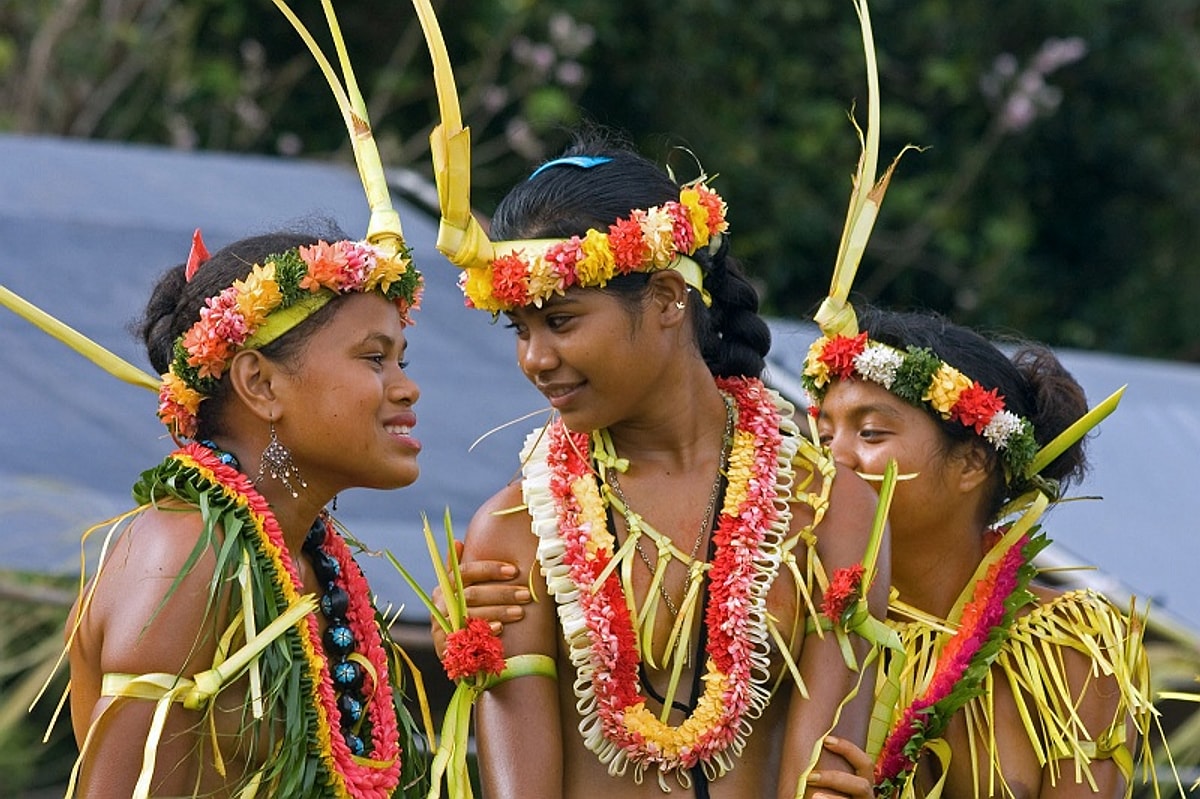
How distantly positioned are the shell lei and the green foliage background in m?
5.23

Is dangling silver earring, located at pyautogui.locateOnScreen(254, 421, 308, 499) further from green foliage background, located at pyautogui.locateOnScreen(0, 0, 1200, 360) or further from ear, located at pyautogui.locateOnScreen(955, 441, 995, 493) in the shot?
green foliage background, located at pyautogui.locateOnScreen(0, 0, 1200, 360)

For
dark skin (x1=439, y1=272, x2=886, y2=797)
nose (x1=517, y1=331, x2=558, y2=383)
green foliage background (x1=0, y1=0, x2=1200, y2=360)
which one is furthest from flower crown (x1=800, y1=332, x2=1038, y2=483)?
green foliage background (x1=0, y1=0, x2=1200, y2=360)

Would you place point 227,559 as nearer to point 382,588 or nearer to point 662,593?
point 662,593

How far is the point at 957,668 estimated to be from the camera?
3.54 meters

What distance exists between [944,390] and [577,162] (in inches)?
35.8

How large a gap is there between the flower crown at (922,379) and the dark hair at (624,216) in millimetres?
438

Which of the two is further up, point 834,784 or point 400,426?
point 400,426

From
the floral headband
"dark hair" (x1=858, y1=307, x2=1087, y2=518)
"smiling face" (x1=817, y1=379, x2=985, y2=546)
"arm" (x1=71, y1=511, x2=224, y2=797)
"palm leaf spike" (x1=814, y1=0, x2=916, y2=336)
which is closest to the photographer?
"arm" (x1=71, y1=511, x2=224, y2=797)

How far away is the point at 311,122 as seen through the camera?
8.99 meters

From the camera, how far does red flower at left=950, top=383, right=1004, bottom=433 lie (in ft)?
12.0

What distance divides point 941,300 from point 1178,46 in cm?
175

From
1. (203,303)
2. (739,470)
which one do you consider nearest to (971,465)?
(739,470)

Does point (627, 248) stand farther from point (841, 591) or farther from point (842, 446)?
point (842, 446)

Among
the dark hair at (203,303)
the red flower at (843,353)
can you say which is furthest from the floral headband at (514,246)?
the red flower at (843,353)
